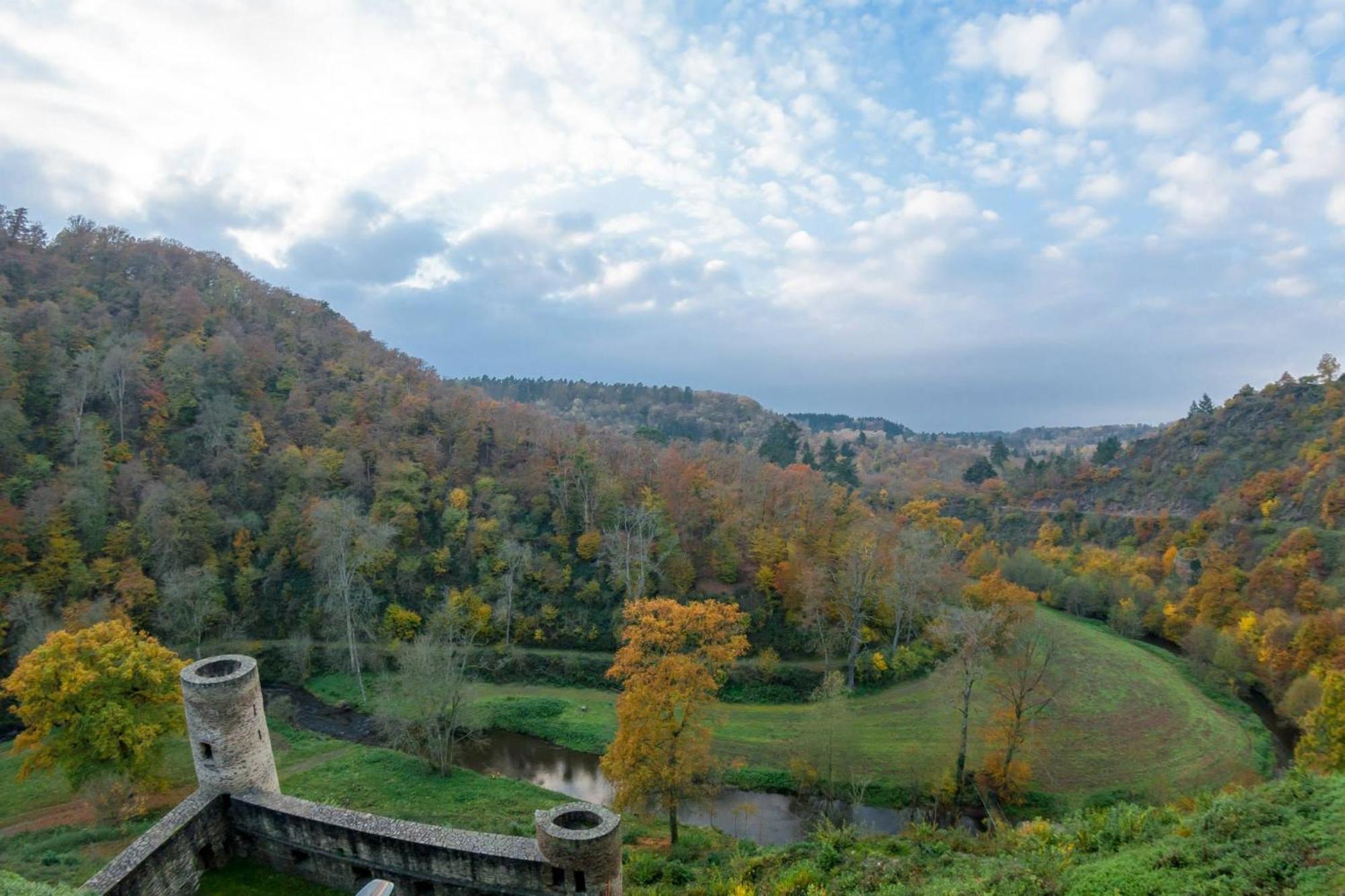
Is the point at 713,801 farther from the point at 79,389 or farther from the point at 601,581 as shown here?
the point at 79,389

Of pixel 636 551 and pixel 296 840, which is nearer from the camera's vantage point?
pixel 296 840

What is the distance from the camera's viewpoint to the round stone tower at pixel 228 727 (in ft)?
46.5

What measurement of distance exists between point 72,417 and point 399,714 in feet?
112

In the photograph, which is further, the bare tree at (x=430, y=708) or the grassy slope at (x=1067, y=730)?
the grassy slope at (x=1067, y=730)

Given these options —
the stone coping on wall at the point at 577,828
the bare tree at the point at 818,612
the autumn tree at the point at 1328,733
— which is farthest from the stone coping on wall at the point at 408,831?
the autumn tree at the point at 1328,733

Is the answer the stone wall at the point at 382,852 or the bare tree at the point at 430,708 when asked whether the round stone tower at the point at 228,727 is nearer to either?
the stone wall at the point at 382,852

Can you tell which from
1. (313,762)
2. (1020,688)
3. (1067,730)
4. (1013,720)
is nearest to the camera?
(1013,720)

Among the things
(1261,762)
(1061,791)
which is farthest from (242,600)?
(1261,762)

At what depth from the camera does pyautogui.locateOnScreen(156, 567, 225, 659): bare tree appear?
3266 cm

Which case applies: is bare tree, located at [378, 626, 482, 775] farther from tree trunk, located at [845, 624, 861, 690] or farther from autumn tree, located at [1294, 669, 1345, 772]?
autumn tree, located at [1294, 669, 1345, 772]

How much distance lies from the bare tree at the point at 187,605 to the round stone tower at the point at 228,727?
21.9m

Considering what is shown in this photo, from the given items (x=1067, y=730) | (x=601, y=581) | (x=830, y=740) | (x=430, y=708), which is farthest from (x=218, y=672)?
(x=1067, y=730)

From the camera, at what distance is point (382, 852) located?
1397 centimetres

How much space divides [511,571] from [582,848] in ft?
87.9
